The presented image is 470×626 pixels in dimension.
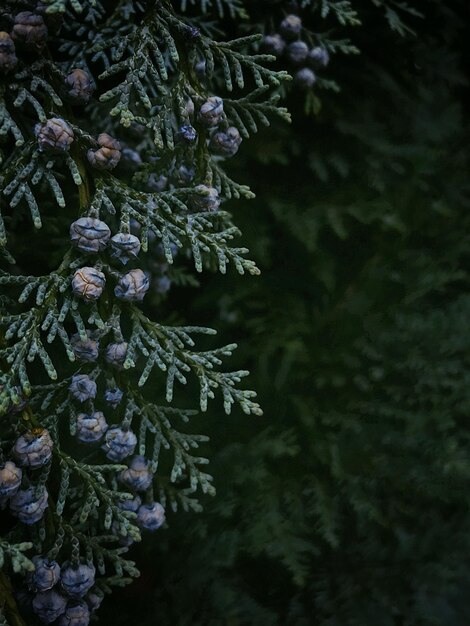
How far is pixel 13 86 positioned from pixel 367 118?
3.33ft

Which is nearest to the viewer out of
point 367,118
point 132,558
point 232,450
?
point 132,558

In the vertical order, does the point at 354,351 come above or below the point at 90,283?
below

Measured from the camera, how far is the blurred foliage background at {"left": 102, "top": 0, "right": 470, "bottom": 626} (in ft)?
5.02

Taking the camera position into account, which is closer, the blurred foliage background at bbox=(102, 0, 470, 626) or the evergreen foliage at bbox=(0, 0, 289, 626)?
the evergreen foliage at bbox=(0, 0, 289, 626)

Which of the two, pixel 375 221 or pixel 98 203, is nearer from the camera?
pixel 98 203

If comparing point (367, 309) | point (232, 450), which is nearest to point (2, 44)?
point (232, 450)

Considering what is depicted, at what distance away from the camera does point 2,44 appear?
92 centimetres

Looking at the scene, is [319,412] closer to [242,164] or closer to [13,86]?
[242,164]

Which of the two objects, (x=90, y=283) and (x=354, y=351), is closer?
(x=90, y=283)

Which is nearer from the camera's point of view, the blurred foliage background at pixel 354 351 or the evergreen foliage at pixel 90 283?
the evergreen foliage at pixel 90 283

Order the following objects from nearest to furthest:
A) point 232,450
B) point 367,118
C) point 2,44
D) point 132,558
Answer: point 2,44, point 132,558, point 232,450, point 367,118

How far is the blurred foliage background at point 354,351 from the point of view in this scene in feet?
5.02

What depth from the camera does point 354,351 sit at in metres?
1.73

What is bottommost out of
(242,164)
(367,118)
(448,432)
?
(448,432)
